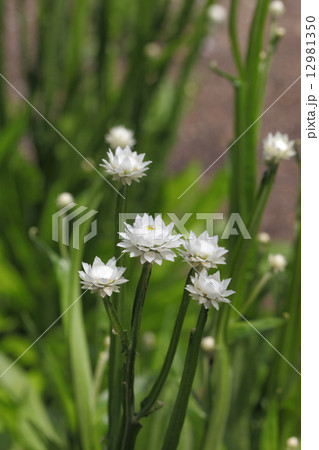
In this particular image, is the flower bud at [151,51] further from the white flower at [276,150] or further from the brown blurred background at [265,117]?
the white flower at [276,150]

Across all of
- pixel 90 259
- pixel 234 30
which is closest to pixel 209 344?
pixel 234 30

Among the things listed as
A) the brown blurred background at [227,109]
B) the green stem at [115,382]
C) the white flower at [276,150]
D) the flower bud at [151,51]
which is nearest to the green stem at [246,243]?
the white flower at [276,150]

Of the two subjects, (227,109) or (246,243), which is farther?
(227,109)

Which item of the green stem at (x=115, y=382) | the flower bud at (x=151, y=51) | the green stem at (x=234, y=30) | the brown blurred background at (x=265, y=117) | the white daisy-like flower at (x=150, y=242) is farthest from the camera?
the brown blurred background at (x=265, y=117)

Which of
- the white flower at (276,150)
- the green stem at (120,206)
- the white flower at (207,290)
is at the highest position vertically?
the white flower at (276,150)

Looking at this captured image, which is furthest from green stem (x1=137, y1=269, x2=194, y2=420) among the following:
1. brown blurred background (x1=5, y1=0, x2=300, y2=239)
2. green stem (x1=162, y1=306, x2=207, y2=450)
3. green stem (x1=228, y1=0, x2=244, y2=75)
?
brown blurred background (x1=5, y1=0, x2=300, y2=239)

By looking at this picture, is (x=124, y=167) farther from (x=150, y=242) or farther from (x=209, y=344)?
(x=209, y=344)

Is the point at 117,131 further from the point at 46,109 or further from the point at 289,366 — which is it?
the point at 46,109
